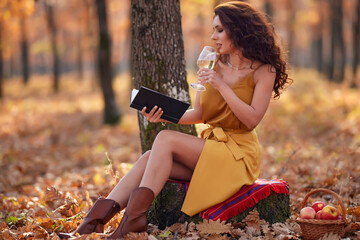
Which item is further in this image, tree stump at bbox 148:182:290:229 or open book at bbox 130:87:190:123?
tree stump at bbox 148:182:290:229

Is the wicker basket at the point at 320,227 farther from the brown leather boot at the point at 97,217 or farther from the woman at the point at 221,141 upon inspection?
the brown leather boot at the point at 97,217

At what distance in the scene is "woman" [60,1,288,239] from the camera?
3.06 meters

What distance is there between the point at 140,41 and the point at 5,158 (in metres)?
4.35

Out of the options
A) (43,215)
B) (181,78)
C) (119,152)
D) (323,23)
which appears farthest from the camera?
(323,23)

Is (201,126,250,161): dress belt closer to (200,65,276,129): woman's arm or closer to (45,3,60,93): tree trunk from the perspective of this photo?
(200,65,276,129): woman's arm

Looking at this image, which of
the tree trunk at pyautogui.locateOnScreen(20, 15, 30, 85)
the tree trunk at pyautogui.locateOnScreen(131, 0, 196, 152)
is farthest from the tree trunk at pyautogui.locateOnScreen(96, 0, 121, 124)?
the tree trunk at pyautogui.locateOnScreen(20, 15, 30, 85)

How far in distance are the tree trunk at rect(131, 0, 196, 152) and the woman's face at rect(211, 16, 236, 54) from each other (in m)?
0.94

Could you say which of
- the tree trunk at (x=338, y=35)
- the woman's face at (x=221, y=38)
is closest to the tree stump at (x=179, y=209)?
the woman's face at (x=221, y=38)

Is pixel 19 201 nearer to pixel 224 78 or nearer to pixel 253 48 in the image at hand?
pixel 224 78

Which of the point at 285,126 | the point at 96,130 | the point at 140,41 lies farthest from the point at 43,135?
the point at 140,41

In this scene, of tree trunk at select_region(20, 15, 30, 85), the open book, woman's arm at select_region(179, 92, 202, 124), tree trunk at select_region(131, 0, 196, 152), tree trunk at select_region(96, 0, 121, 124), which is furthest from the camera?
tree trunk at select_region(20, 15, 30, 85)

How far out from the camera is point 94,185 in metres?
5.35

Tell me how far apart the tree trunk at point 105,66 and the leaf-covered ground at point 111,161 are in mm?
339

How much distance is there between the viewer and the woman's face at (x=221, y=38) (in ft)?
10.6
